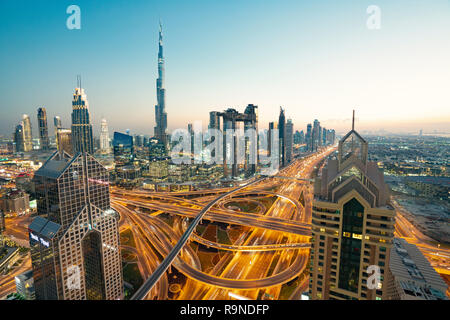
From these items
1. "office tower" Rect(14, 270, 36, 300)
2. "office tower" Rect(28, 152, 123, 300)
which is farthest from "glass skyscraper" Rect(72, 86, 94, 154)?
"office tower" Rect(28, 152, 123, 300)

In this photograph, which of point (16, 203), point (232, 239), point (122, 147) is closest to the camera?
point (232, 239)

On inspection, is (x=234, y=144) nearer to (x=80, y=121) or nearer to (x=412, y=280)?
(x=412, y=280)

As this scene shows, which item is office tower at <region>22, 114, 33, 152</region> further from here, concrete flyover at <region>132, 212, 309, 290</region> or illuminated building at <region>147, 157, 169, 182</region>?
concrete flyover at <region>132, 212, 309, 290</region>

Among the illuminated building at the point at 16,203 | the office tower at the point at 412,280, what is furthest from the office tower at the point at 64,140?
the office tower at the point at 412,280

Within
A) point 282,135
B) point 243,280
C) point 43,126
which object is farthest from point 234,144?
point 43,126

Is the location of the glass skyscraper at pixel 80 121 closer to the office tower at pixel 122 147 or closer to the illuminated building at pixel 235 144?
the office tower at pixel 122 147

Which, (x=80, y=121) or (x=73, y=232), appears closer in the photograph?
(x=73, y=232)
